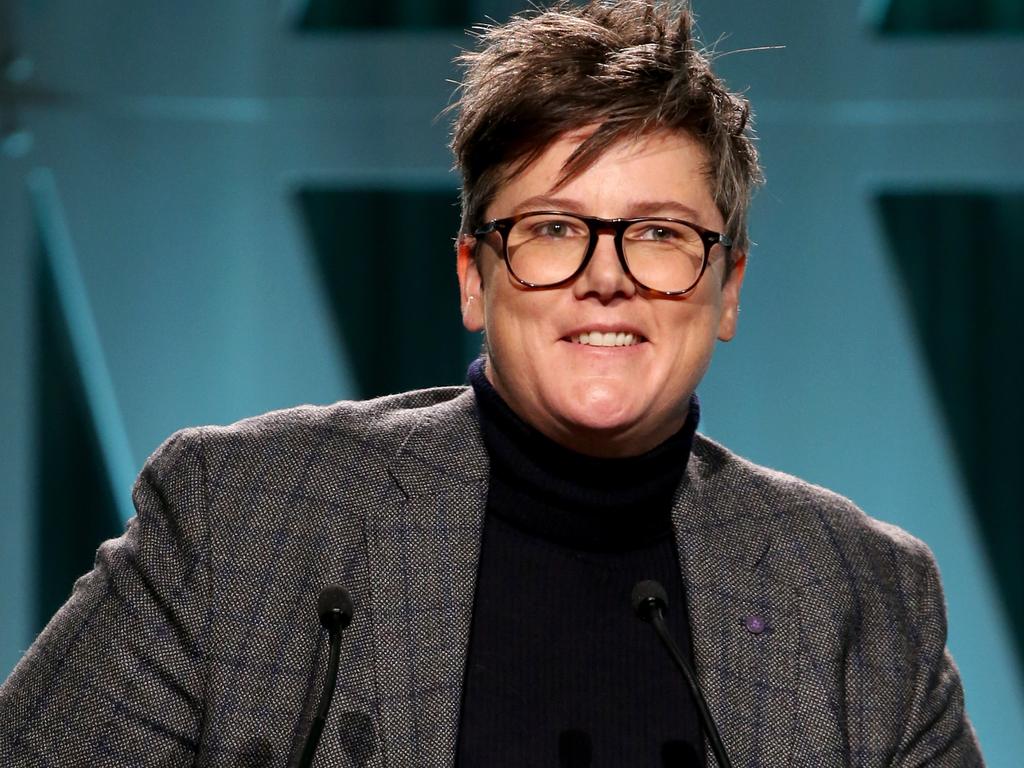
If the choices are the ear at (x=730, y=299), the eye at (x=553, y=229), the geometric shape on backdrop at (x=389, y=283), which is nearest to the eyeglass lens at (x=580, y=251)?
the eye at (x=553, y=229)

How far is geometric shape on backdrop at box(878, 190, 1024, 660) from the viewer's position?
291 cm

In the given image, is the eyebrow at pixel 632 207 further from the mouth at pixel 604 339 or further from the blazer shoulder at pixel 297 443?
the blazer shoulder at pixel 297 443

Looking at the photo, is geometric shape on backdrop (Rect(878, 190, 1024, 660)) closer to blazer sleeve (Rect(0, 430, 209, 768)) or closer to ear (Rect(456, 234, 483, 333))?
ear (Rect(456, 234, 483, 333))

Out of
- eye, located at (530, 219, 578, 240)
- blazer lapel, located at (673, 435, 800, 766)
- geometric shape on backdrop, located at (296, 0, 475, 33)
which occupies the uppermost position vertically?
geometric shape on backdrop, located at (296, 0, 475, 33)

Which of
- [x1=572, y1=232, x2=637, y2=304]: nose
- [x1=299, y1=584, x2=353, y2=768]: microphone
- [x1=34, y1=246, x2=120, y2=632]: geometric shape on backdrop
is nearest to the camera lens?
[x1=299, y1=584, x2=353, y2=768]: microphone

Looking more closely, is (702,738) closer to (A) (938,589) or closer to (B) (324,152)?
(A) (938,589)

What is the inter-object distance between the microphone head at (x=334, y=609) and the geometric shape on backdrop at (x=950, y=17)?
7.07 feet

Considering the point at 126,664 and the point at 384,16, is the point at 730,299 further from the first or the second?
the point at 384,16

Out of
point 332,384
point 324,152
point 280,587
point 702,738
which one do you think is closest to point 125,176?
point 324,152

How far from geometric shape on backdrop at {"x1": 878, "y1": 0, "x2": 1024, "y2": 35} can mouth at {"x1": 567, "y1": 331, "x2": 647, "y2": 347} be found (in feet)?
5.74

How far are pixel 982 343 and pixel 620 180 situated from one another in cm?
168

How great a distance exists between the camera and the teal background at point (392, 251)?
2.92 m

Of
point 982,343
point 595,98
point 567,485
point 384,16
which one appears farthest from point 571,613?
point 384,16

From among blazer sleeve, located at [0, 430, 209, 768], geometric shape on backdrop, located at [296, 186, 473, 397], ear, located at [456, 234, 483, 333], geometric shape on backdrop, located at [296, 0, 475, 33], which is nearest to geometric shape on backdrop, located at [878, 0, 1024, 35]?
geometric shape on backdrop, located at [296, 0, 475, 33]
